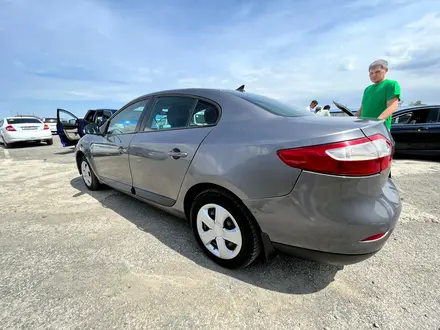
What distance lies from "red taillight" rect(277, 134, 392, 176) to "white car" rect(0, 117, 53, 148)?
1286 centimetres

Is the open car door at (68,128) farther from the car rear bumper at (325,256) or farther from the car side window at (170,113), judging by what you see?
the car rear bumper at (325,256)

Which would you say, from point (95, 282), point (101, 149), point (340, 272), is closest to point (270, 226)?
point (340, 272)

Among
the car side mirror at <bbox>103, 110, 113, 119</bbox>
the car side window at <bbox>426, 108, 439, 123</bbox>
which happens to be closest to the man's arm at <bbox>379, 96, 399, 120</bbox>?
the car side window at <bbox>426, 108, 439, 123</bbox>

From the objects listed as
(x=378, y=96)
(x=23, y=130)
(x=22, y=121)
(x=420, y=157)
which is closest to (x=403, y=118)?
(x=420, y=157)

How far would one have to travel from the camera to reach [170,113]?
2602 millimetres

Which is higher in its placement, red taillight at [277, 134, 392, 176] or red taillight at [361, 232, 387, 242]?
red taillight at [277, 134, 392, 176]

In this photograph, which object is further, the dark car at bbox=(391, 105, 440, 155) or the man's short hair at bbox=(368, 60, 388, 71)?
the dark car at bbox=(391, 105, 440, 155)

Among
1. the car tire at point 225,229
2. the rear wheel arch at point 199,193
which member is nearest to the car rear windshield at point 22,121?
the rear wheel arch at point 199,193

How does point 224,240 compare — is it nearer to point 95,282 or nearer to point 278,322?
point 278,322

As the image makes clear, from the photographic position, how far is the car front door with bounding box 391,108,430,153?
6.13 metres

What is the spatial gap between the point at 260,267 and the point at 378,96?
2613 mm

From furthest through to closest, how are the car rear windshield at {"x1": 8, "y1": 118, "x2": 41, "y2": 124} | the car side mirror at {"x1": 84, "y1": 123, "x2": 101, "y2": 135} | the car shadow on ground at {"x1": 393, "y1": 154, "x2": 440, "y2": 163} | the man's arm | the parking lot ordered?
the car rear windshield at {"x1": 8, "y1": 118, "x2": 41, "y2": 124}
the car shadow on ground at {"x1": 393, "y1": 154, "x2": 440, "y2": 163}
the car side mirror at {"x1": 84, "y1": 123, "x2": 101, "y2": 135}
the man's arm
the parking lot

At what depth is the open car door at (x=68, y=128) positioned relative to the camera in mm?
8125

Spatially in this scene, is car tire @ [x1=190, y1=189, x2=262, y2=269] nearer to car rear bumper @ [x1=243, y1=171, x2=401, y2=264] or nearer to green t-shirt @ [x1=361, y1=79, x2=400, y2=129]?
car rear bumper @ [x1=243, y1=171, x2=401, y2=264]
